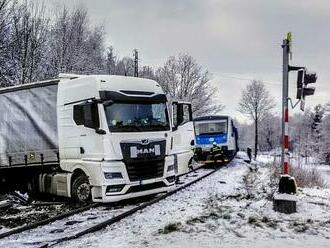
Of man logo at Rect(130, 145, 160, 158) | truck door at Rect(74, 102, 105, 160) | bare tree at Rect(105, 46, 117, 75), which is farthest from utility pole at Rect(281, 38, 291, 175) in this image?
bare tree at Rect(105, 46, 117, 75)

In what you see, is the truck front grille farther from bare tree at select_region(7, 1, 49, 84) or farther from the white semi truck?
bare tree at select_region(7, 1, 49, 84)

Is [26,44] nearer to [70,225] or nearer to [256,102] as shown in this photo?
[70,225]

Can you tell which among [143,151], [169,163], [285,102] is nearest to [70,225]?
[143,151]

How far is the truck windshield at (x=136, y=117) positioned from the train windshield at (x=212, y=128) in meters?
15.5

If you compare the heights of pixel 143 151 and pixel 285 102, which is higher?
pixel 285 102

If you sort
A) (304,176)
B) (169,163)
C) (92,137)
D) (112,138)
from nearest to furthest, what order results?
(112,138), (92,137), (169,163), (304,176)

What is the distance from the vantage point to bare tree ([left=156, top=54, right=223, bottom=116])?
62.4 meters

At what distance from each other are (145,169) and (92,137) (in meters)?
1.55

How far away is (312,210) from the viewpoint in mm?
9523

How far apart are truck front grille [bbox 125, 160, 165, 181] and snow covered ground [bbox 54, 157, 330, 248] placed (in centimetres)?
85

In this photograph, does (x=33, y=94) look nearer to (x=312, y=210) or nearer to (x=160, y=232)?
(x=160, y=232)

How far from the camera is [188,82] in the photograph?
63219 mm

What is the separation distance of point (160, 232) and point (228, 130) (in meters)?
20.5

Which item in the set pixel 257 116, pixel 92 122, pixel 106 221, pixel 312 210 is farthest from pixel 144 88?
pixel 257 116
